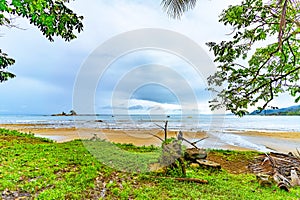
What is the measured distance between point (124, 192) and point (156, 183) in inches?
37.5

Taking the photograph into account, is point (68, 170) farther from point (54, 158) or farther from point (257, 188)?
point (257, 188)

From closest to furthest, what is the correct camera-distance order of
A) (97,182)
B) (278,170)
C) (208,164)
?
(97,182)
(278,170)
(208,164)

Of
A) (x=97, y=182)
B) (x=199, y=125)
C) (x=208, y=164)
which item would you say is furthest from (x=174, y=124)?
(x=97, y=182)

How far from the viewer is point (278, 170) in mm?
6898

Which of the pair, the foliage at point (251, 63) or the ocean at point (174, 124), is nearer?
the foliage at point (251, 63)

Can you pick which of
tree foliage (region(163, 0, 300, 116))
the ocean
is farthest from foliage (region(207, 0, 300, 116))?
the ocean

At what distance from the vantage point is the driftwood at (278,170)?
566 cm

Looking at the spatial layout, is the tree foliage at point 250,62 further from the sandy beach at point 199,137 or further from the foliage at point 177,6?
the sandy beach at point 199,137

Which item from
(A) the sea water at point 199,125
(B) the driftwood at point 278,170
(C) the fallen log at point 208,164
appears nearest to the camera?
(B) the driftwood at point 278,170

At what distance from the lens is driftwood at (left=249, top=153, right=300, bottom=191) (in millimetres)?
5660

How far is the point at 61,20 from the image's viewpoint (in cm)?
510

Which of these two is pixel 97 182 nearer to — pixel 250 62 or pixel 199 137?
pixel 250 62

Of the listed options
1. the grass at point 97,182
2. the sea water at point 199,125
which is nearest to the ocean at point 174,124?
the sea water at point 199,125

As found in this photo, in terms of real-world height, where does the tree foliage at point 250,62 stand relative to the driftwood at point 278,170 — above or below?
above
